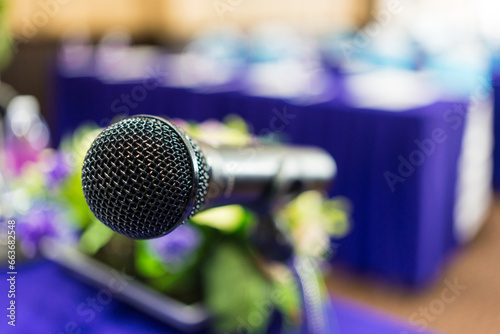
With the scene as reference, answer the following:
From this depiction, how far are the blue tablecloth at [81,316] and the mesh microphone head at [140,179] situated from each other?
46 centimetres

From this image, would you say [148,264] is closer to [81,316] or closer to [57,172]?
[81,316]

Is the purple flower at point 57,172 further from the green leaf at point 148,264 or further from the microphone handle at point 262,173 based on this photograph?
the microphone handle at point 262,173

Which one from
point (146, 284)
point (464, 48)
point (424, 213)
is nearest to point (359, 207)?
point (424, 213)

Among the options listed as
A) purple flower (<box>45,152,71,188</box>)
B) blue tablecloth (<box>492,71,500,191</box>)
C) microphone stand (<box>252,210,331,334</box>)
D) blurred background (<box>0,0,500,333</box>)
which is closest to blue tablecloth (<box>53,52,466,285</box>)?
blurred background (<box>0,0,500,333</box>)

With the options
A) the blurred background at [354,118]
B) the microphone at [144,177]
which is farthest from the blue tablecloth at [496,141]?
the microphone at [144,177]

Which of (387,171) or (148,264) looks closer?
(148,264)

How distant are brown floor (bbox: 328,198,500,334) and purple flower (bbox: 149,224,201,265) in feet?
4.38

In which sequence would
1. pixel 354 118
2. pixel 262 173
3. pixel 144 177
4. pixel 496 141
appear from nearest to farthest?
pixel 144 177
pixel 262 173
pixel 354 118
pixel 496 141

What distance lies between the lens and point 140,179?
36 centimetres

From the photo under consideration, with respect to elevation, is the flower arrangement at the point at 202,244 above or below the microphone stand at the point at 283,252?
below

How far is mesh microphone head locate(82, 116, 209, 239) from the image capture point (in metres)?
0.36

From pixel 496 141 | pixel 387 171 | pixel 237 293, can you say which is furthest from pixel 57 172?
pixel 496 141

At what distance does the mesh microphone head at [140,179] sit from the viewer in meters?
0.36

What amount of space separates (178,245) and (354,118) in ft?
5.24
